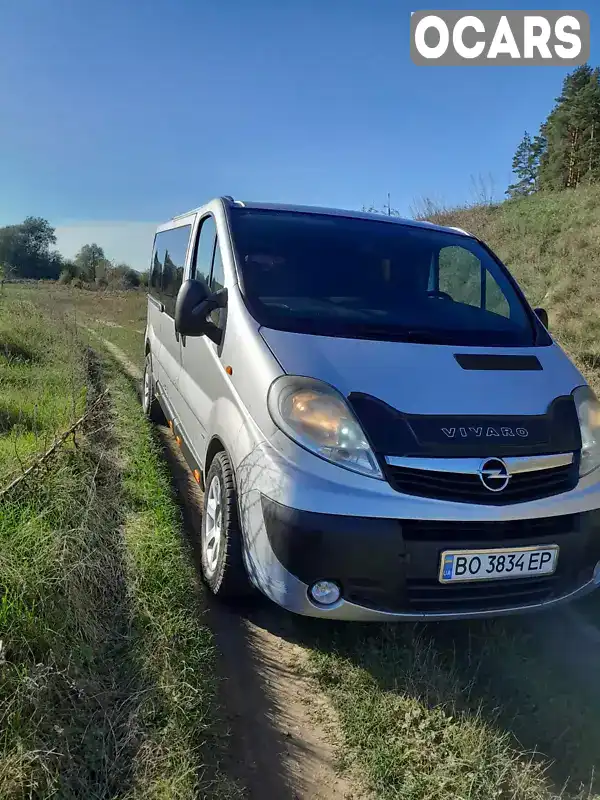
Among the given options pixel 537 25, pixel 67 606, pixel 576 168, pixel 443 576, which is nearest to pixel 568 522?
pixel 443 576

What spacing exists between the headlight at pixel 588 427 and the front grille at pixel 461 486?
12.2 inches

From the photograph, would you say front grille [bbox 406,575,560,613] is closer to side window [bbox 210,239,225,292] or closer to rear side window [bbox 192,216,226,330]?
rear side window [bbox 192,216,226,330]

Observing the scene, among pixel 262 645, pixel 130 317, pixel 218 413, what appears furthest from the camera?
pixel 130 317

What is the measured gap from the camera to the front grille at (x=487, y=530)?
2.27 m

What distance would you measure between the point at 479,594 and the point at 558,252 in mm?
9111

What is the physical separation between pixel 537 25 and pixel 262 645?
25.1ft

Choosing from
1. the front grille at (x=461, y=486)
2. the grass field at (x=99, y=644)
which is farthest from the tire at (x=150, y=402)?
the front grille at (x=461, y=486)

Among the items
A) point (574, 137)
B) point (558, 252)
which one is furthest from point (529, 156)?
point (558, 252)

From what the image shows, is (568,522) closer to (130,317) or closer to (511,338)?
(511,338)

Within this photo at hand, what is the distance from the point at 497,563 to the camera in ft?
7.73

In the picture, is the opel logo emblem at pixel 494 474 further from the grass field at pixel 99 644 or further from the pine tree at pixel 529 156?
the pine tree at pixel 529 156

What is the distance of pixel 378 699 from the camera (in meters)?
2.38

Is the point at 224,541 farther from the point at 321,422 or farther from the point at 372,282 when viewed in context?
the point at 372,282

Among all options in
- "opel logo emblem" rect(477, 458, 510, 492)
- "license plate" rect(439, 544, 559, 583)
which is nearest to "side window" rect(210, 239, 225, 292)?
"opel logo emblem" rect(477, 458, 510, 492)
